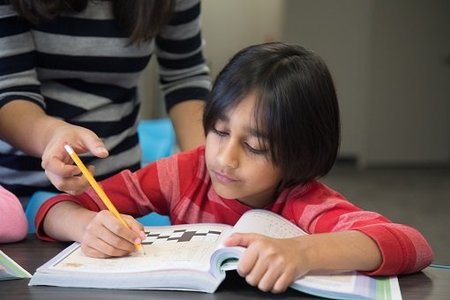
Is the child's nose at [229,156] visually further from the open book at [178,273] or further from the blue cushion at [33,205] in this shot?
the blue cushion at [33,205]

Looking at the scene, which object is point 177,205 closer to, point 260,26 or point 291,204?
point 291,204

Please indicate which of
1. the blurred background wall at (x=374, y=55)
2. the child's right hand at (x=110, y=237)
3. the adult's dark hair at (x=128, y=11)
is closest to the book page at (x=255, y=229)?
the child's right hand at (x=110, y=237)

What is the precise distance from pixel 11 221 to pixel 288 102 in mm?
367

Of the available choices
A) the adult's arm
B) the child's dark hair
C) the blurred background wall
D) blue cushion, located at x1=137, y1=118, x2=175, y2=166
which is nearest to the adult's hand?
the child's dark hair

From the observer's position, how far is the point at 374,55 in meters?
4.09

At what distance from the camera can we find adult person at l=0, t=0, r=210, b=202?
928 millimetres

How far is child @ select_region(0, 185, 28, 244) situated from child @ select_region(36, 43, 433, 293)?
26 millimetres

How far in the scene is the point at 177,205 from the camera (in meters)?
0.87

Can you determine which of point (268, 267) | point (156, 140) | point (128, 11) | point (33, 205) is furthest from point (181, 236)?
point (156, 140)

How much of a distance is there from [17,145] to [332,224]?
459 mm

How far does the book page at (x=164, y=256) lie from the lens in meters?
0.62

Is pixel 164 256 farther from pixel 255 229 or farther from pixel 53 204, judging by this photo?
pixel 53 204

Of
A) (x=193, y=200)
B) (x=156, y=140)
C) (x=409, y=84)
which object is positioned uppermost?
(x=193, y=200)

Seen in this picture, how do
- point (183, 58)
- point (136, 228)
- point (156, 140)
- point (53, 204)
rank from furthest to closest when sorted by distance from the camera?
point (156, 140) → point (183, 58) → point (53, 204) → point (136, 228)
